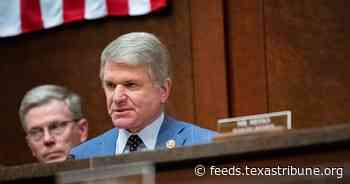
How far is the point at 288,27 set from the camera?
20.5 feet

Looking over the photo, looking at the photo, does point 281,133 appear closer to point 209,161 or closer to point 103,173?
point 209,161

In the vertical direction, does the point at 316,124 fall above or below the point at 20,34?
below

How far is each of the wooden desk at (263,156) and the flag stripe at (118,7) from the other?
314 centimetres

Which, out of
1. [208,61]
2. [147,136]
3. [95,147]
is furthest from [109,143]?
[208,61]

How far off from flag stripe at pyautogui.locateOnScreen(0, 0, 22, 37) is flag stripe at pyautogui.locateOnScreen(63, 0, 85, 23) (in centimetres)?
30

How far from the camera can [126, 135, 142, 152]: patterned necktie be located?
4.56m

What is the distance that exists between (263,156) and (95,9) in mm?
3494

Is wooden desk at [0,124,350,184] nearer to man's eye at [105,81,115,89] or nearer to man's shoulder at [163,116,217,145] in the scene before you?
man's shoulder at [163,116,217,145]

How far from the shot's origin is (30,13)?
6762mm

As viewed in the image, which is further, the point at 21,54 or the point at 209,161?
the point at 21,54

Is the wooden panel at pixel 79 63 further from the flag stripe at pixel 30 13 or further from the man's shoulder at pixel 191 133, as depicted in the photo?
the man's shoulder at pixel 191 133

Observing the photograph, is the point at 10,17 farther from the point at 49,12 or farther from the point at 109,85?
the point at 109,85

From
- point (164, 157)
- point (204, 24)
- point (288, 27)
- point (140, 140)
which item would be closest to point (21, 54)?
point (204, 24)

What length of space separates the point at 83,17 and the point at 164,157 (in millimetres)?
3420
